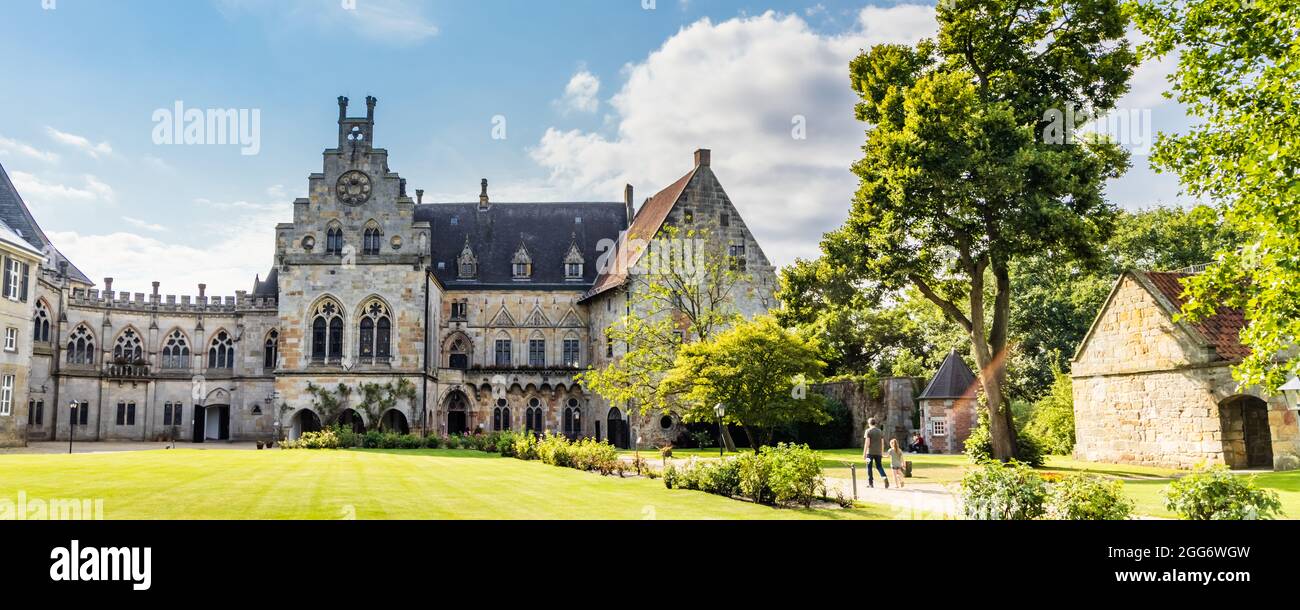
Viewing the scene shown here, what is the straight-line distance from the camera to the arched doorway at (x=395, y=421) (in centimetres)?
4831

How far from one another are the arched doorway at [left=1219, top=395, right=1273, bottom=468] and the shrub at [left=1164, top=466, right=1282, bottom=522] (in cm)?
1446

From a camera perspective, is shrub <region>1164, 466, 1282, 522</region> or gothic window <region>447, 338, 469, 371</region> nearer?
shrub <region>1164, 466, 1282, 522</region>

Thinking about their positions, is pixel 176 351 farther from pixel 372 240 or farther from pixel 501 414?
pixel 501 414

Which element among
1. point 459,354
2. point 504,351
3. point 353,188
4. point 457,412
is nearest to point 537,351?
point 504,351

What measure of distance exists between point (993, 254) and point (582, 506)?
16410 mm

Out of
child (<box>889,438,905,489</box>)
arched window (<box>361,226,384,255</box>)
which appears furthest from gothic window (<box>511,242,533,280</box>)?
child (<box>889,438,905,489</box>)

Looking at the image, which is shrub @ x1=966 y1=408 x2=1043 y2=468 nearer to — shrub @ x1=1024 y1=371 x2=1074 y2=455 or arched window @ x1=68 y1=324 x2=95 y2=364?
shrub @ x1=1024 y1=371 x2=1074 y2=455

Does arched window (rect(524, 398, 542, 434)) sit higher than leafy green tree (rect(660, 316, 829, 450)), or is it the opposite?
leafy green tree (rect(660, 316, 829, 450))

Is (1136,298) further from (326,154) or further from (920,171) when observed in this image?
(326,154)

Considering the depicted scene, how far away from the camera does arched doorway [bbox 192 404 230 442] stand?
53.9 metres

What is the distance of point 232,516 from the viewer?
487 inches

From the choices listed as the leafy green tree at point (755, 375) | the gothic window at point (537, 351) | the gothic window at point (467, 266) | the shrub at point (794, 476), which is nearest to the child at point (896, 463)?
the shrub at point (794, 476)

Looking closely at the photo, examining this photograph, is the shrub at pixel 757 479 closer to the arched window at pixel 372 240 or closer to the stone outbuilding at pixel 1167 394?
the stone outbuilding at pixel 1167 394
